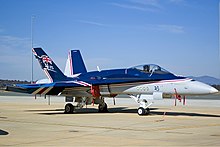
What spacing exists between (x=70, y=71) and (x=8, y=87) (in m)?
4.55

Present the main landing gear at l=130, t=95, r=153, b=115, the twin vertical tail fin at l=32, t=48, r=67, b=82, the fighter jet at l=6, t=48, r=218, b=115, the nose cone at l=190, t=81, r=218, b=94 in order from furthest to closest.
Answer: the twin vertical tail fin at l=32, t=48, r=67, b=82
the main landing gear at l=130, t=95, r=153, b=115
the fighter jet at l=6, t=48, r=218, b=115
the nose cone at l=190, t=81, r=218, b=94

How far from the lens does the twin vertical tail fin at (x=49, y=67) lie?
81.1ft

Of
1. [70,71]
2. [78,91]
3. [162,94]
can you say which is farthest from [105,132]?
[70,71]

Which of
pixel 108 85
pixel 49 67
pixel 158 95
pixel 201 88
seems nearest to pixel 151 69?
pixel 158 95

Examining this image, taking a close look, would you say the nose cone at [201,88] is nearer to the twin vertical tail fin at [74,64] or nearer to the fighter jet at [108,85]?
the fighter jet at [108,85]

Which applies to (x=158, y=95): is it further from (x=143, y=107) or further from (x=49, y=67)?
(x=49, y=67)

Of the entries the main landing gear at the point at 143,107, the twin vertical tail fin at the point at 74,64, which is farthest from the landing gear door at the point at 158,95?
the twin vertical tail fin at the point at 74,64

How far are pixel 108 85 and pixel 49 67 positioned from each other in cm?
501

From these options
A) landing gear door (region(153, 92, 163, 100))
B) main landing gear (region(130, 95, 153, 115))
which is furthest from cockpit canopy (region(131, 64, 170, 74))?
main landing gear (region(130, 95, 153, 115))

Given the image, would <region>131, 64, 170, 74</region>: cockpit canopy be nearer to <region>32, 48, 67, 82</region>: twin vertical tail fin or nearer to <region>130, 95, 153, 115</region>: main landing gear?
<region>130, 95, 153, 115</region>: main landing gear

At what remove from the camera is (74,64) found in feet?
86.2

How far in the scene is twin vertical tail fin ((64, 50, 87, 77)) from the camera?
85.4 feet

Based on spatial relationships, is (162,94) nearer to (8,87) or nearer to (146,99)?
(146,99)

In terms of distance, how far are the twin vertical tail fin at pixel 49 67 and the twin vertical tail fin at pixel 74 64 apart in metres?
1.34
